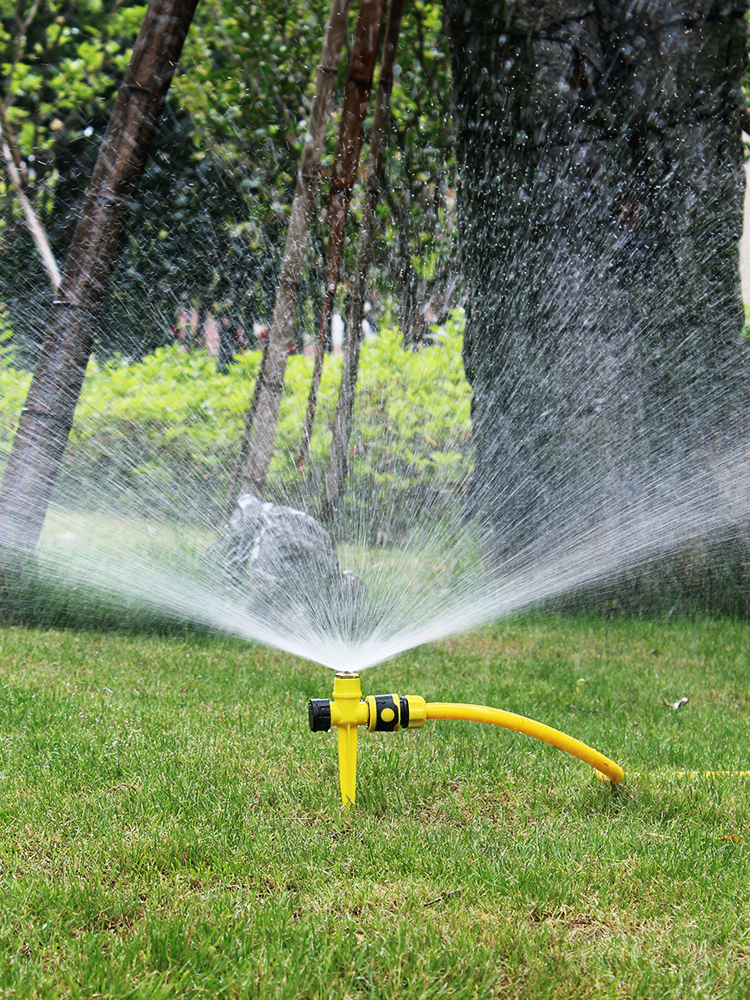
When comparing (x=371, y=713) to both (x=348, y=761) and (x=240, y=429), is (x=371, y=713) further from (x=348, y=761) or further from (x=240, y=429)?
(x=240, y=429)

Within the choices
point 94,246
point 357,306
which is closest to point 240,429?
point 357,306

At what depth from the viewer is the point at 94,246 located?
518 centimetres

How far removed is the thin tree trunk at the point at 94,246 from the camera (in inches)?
202

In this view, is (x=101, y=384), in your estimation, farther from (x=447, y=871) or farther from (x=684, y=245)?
(x=447, y=871)

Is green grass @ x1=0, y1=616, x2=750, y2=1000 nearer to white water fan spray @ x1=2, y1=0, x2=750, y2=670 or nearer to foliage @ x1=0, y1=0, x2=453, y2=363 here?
white water fan spray @ x1=2, y1=0, x2=750, y2=670

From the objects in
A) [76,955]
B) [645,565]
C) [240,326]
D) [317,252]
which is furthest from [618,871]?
[240,326]

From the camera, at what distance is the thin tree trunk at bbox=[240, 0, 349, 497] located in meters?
5.39

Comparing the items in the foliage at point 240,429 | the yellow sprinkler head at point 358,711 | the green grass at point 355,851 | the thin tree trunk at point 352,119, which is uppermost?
the thin tree trunk at point 352,119

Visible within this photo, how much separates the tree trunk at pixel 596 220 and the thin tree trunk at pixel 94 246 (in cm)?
203

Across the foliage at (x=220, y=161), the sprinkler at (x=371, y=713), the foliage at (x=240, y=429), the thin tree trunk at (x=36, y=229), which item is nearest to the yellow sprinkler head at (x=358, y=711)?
the sprinkler at (x=371, y=713)

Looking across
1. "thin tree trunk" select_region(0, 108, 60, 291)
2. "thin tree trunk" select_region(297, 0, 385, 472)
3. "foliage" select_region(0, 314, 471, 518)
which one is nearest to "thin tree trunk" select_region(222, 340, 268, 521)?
"foliage" select_region(0, 314, 471, 518)

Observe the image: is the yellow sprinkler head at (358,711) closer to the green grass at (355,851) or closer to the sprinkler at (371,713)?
the sprinkler at (371,713)

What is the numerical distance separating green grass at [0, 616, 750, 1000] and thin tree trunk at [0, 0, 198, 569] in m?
2.06

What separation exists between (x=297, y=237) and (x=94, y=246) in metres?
1.22
